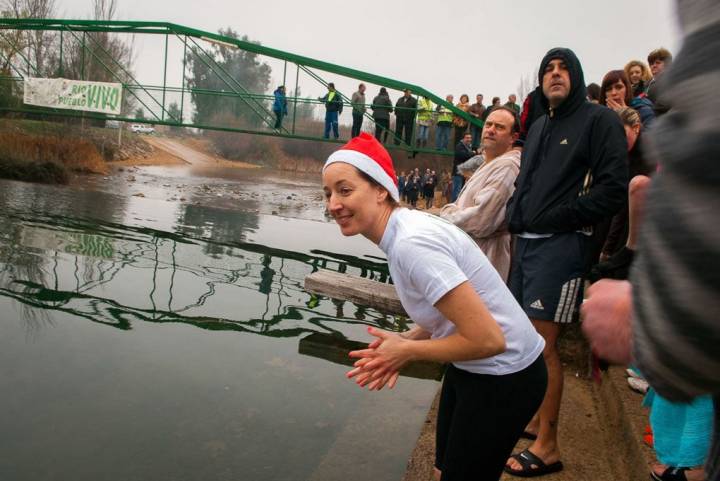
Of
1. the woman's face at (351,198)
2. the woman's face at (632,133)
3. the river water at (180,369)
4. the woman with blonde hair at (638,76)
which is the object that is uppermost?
the woman with blonde hair at (638,76)

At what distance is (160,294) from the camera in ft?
19.3

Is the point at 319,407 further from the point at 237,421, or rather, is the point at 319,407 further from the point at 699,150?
the point at 699,150

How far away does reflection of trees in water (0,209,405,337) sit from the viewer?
17.3 ft

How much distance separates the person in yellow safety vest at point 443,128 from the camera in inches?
535

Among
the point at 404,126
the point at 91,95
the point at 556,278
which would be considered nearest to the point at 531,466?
the point at 556,278

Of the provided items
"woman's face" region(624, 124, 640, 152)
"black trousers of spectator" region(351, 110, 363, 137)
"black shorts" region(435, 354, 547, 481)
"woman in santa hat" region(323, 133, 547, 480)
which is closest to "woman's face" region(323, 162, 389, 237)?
"woman in santa hat" region(323, 133, 547, 480)

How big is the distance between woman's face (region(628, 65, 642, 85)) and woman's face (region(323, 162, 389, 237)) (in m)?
4.73

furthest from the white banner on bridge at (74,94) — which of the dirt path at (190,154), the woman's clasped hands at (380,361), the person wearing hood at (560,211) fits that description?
the dirt path at (190,154)

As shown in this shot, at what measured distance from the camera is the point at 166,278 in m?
6.52

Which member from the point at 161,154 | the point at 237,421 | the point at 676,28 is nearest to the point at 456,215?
the point at 237,421

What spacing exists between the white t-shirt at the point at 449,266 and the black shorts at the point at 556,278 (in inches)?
33.7

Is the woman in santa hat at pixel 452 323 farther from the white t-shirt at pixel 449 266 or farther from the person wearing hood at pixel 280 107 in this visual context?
the person wearing hood at pixel 280 107

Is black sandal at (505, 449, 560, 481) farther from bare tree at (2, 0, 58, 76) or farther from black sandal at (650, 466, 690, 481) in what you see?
bare tree at (2, 0, 58, 76)

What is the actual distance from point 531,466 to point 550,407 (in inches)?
12.6
